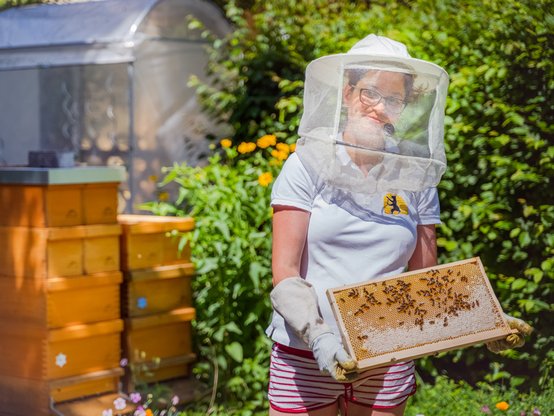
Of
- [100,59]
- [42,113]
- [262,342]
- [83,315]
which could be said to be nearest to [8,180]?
[83,315]

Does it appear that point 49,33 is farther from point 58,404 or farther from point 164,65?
point 58,404

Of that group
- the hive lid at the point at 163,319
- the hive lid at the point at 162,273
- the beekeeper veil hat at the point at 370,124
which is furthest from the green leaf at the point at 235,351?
the beekeeper veil hat at the point at 370,124

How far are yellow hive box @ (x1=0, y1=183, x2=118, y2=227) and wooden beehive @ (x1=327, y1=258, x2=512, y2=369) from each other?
7.24 feet

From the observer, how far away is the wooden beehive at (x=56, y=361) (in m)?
4.23

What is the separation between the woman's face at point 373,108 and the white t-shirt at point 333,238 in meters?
0.14

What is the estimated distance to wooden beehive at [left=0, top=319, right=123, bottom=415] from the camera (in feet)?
13.9

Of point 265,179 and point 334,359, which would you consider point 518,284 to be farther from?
point 334,359

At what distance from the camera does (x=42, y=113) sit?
7680mm

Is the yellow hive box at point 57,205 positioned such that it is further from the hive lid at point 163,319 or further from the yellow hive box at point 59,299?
the hive lid at point 163,319

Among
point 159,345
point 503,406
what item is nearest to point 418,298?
point 503,406

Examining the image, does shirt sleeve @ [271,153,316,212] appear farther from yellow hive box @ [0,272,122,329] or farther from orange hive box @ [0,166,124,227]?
yellow hive box @ [0,272,122,329]

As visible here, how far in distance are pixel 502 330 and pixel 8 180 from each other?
254 cm

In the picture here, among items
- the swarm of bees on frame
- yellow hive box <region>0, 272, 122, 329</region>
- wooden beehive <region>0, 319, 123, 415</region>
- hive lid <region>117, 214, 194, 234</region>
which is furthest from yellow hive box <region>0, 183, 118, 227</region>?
the swarm of bees on frame

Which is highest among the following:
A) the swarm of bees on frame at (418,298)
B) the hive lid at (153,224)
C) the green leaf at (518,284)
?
the swarm of bees on frame at (418,298)
